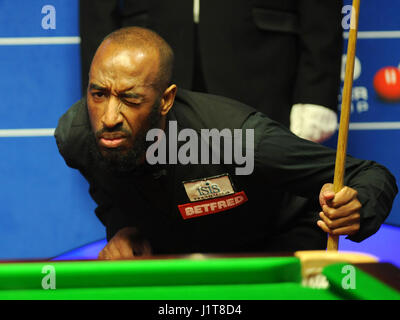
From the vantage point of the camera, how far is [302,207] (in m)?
1.73

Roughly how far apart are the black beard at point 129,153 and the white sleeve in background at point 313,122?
52 centimetres

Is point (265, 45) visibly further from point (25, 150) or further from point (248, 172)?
point (25, 150)

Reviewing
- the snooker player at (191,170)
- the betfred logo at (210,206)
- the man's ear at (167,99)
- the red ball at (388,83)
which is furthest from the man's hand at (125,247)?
the red ball at (388,83)

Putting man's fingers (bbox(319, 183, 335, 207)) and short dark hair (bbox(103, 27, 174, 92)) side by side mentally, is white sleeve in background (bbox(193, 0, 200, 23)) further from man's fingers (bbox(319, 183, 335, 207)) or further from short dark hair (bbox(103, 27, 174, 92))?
man's fingers (bbox(319, 183, 335, 207))

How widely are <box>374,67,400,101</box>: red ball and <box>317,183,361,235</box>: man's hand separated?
1168 millimetres

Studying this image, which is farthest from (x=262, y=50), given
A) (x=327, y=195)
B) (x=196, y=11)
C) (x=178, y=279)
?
(x=178, y=279)

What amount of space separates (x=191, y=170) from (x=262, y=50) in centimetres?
57

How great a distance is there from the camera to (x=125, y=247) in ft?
5.16

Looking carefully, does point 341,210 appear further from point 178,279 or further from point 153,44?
point 153,44

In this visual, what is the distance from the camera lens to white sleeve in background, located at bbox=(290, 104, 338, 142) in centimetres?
174

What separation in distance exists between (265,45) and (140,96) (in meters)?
0.65

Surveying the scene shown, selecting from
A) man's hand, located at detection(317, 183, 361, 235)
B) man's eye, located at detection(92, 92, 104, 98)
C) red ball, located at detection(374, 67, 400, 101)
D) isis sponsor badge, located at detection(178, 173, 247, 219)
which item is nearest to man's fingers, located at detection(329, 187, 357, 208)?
man's hand, located at detection(317, 183, 361, 235)

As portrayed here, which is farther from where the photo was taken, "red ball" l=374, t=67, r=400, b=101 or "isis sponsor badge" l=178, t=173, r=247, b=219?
"red ball" l=374, t=67, r=400, b=101
